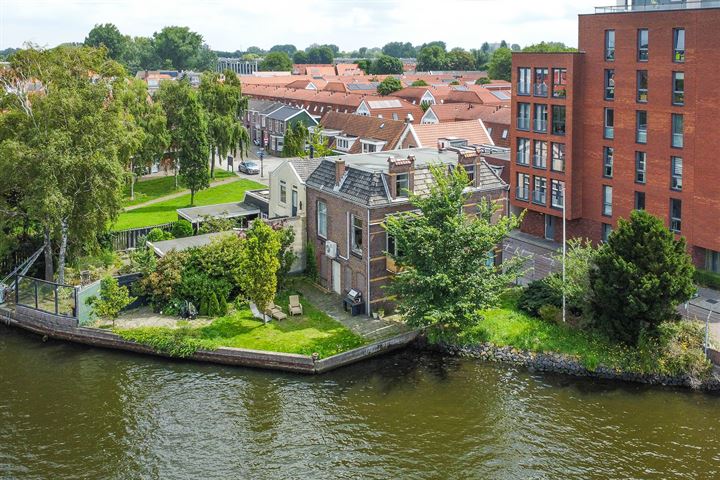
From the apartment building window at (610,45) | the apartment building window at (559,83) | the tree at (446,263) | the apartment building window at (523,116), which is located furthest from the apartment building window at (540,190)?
the tree at (446,263)

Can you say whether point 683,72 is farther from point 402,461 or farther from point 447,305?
point 402,461

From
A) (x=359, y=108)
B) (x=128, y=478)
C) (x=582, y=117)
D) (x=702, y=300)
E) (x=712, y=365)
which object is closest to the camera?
(x=128, y=478)

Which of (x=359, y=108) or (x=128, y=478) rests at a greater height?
(x=359, y=108)

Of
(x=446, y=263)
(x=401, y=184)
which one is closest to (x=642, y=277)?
(x=446, y=263)

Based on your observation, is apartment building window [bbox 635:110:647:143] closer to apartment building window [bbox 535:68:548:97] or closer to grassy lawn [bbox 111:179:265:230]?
apartment building window [bbox 535:68:548:97]

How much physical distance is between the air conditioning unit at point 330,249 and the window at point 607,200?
1820 cm

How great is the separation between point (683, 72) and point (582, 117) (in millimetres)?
7468

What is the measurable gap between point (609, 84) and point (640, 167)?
5560 mm

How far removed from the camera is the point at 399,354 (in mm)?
34938

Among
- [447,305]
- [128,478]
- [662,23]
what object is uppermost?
[662,23]

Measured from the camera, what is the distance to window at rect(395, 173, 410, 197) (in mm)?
38031

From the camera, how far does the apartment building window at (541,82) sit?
160 feet

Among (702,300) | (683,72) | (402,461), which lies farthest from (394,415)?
(683,72)

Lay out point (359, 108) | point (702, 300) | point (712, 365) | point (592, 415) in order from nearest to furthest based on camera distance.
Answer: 1. point (592, 415)
2. point (712, 365)
3. point (702, 300)
4. point (359, 108)
